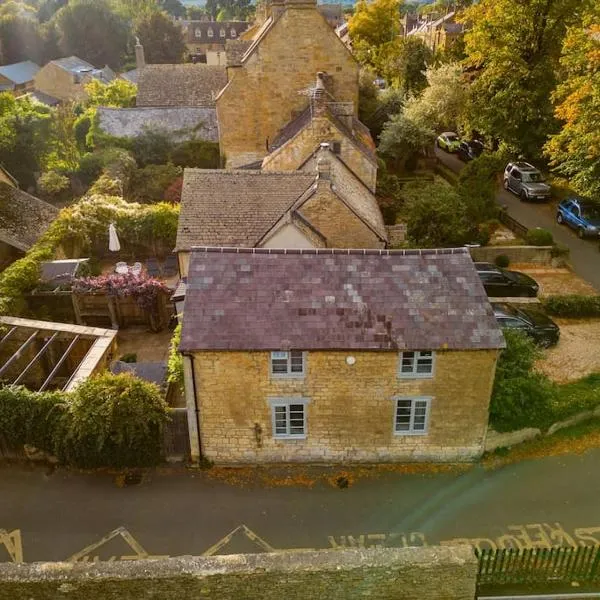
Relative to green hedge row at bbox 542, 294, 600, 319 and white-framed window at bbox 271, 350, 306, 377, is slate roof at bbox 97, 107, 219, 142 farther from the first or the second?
white-framed window at bbox 271, 350, 306, 377

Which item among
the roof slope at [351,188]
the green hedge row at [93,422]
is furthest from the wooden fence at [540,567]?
the roof slope at [351,188]

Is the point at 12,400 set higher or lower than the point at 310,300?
lower

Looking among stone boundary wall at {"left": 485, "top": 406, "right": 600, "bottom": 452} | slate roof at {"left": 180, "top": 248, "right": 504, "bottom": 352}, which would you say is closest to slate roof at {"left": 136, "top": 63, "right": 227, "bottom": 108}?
slate roof at {"left": 180, "top": 248, "right": 504, "bottom": 352}

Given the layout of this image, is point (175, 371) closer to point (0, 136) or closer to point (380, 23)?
point (0, 136)

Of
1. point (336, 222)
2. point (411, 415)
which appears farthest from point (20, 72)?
point (411, 415)

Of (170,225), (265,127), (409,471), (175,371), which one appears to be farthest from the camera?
(265,127)

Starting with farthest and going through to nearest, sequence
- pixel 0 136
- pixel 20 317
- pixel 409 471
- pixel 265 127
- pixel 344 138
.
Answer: pixel 0 136 → pixel 265 127 → pixel 344 138 → pixel 20 317 → pixel 409 471

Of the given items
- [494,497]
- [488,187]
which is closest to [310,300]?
[494,497]
